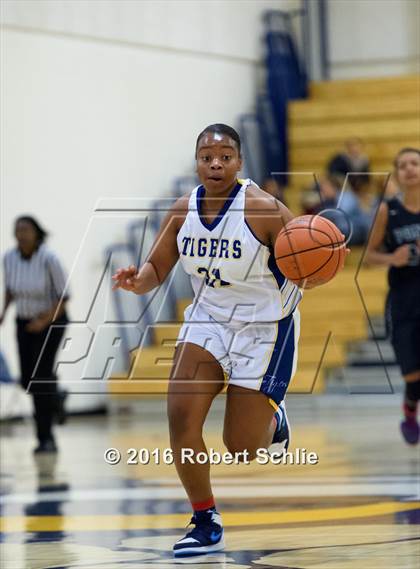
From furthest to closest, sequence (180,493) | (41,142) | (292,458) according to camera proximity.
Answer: (41,142) < (292,458) < (180,493)

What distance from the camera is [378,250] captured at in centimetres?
938

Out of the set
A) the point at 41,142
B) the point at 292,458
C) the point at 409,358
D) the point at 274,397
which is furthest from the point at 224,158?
the point at 41,142

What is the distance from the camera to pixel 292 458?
10625mm

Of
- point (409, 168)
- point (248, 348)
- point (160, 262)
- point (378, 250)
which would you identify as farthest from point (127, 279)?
point (378, 250)

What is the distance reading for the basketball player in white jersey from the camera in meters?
6.00

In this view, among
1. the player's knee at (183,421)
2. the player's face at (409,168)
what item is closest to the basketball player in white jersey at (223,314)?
the player's knee at (183,421)

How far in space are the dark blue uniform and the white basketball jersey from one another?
3.12 m

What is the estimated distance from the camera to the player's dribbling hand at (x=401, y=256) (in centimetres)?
909

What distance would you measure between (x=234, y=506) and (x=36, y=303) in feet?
14.1

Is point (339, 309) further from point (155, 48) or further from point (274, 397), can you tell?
point (274, 397)

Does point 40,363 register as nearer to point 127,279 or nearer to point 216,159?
point 127,279

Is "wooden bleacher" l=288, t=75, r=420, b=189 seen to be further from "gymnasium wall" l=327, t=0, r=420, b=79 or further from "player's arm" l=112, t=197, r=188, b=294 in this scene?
"player's arm" l=112, t=197, r=188, b=294

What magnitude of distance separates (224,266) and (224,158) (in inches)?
17.8

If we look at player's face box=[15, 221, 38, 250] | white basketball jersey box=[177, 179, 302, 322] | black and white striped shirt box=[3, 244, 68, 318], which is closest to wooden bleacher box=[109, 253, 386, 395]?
black and white striped shirt box=[3, 244, 68, 318]
